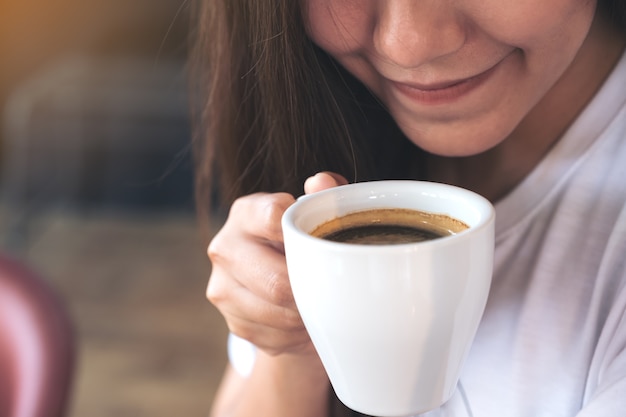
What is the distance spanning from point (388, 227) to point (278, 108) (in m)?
0.27

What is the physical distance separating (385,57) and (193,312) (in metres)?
2.07

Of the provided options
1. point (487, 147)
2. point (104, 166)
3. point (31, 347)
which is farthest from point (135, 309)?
point (487, 147)

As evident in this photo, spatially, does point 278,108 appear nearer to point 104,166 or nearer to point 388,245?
point 388,245

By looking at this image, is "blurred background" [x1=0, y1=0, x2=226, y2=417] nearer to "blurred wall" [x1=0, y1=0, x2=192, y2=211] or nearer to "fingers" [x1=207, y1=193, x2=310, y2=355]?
"blurred wall" [x1=0, y1=0, x2=192, y2=211]

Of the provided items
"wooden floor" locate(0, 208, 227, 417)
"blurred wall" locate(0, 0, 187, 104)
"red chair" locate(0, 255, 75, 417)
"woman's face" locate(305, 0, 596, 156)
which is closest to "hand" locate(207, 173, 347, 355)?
"woman's face" locate(305, 0, 596, 156)

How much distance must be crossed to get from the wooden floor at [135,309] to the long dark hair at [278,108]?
119 centimetres

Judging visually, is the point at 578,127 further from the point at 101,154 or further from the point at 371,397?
the point at 101,154

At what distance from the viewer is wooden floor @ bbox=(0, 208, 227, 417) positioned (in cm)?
231

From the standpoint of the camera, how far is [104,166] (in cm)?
331

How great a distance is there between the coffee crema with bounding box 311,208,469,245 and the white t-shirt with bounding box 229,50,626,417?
0.20m

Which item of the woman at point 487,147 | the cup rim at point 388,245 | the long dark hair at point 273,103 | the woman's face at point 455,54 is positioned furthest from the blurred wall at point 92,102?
the cup rim at point 388,245

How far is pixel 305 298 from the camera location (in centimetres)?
55

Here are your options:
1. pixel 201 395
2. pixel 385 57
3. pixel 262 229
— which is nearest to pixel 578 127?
pixel 385 57

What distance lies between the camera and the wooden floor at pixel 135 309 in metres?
2.31
